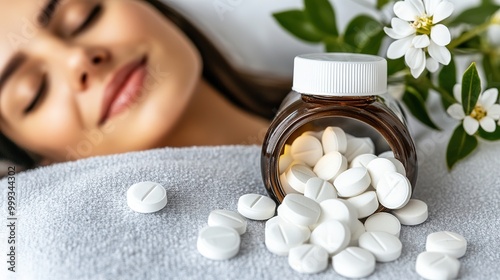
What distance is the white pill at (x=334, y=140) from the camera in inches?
23.9

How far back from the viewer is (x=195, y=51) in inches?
34.1

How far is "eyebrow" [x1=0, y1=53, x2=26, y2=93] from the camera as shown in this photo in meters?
0.74

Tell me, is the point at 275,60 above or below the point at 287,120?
below

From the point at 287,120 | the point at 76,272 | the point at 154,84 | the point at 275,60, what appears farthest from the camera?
the point at 275,60

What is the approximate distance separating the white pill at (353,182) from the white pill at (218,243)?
4.5 inches

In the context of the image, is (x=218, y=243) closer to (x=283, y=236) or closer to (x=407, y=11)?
(x=283, y=236)

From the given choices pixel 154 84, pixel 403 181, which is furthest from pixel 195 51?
pixel 403 181

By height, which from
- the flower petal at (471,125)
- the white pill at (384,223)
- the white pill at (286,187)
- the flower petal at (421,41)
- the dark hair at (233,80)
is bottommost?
the dark hair at (233,80)

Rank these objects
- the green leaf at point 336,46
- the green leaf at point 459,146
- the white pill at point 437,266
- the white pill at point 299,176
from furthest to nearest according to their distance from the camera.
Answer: the green leaf at point 336,46, the green leaf at point 459,146, the white pill at point 299,176, the white pill at point 437,266

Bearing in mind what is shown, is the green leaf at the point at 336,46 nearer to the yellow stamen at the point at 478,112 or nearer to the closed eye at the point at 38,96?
the yellow stamen at the point at 478,112

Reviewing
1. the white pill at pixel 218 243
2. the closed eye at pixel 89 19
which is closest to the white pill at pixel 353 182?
the white pill at pixel 218 243

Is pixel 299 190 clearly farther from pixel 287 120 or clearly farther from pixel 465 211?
pixel 465 211

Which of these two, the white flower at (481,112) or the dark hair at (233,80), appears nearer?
A: the white flower at (481,112)

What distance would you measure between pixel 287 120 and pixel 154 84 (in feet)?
0.91
